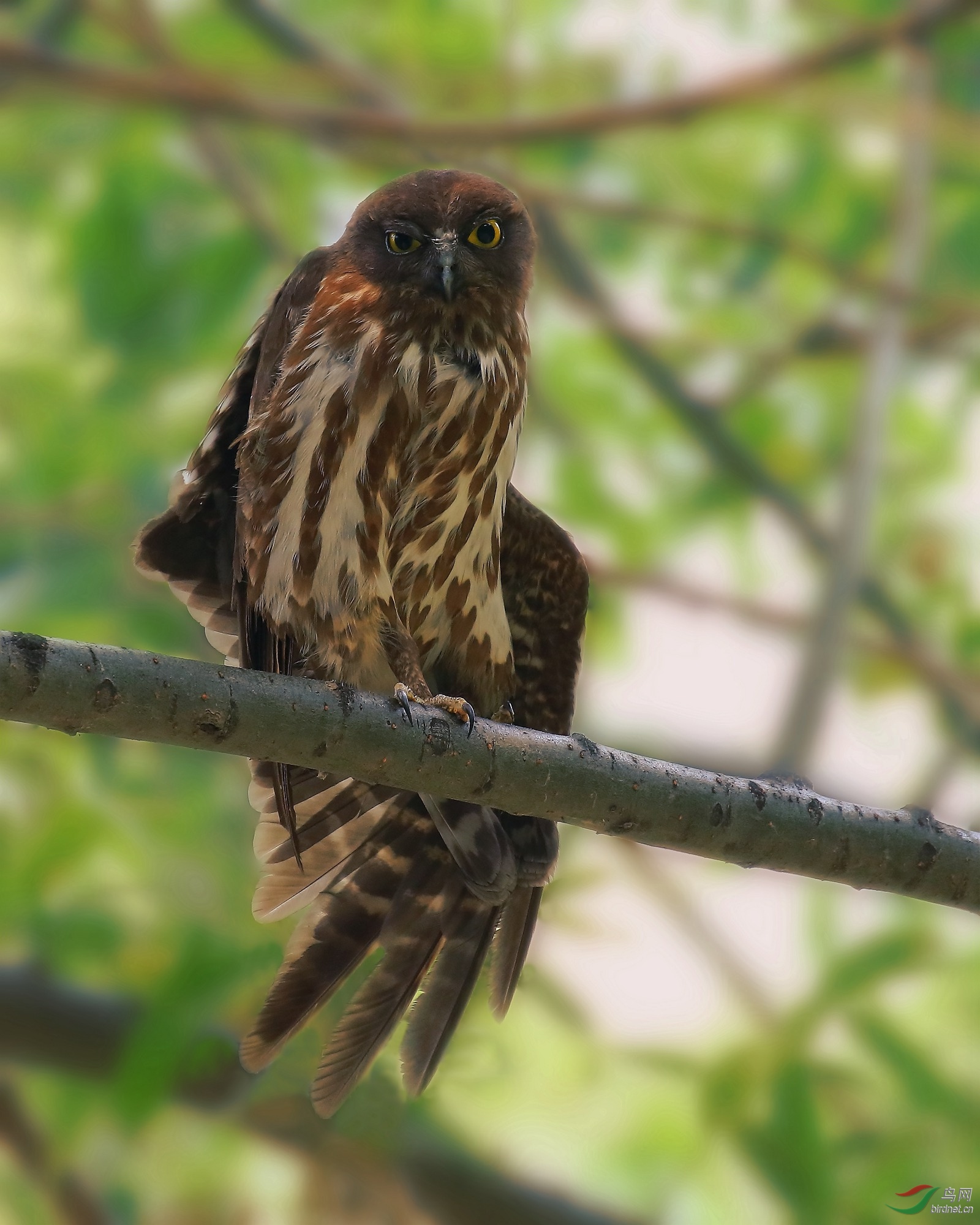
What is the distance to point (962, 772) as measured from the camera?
209 inches

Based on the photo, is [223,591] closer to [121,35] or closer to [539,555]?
[539,555]

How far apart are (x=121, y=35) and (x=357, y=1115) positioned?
15.7 ft

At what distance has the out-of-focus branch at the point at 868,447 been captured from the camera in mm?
4488

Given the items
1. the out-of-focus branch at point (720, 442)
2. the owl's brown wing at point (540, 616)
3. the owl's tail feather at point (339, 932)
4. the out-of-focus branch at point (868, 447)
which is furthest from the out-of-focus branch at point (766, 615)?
the owl's tail feather at point (339, 932)

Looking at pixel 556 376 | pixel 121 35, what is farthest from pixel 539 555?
pixel 121 35

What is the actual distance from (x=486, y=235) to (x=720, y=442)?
262cm

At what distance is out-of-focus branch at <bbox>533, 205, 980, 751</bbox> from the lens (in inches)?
212

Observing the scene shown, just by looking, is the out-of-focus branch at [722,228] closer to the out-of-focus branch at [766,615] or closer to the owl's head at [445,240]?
the out-of-focus branch at [766,615]

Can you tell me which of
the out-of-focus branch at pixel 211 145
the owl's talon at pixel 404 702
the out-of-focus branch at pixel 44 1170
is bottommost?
the out-of-focus branch at pixel 44 1170

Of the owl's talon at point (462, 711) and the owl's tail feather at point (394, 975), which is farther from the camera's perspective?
the owl's tail feather at point (394, 975)

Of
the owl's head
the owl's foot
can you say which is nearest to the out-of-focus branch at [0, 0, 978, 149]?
the owl's head

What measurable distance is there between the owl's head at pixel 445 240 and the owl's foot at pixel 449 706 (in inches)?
35.2

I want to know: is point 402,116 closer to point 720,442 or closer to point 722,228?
point 722,228

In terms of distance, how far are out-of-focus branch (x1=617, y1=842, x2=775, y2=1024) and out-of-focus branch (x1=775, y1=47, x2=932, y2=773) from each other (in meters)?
0.85
